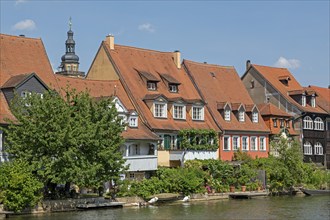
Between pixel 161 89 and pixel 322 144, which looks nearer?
pixel 161 89

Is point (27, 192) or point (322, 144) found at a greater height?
point (322, 144)

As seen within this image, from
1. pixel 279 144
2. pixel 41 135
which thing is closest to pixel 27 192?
pixel 41 135

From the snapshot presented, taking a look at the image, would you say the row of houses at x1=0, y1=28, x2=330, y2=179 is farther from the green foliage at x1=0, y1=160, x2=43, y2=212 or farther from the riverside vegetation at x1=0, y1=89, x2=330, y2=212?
the green foliage at x1=0, y1=160, x2=43, y2=212

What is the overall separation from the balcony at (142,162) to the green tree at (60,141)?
674cm

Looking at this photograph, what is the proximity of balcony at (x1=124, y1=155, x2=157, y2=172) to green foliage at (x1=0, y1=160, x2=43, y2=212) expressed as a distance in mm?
11568

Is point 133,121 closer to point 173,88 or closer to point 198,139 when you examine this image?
point 198,139

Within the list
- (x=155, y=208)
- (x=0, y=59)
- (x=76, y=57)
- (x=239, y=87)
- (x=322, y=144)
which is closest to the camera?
(x=155, y=208)

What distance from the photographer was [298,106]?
75.2m

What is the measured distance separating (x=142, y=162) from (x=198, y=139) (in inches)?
346

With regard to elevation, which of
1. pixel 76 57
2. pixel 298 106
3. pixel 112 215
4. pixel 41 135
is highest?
pixel 76 57

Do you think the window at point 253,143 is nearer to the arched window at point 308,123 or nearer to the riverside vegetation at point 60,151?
the arched window at point 308,123

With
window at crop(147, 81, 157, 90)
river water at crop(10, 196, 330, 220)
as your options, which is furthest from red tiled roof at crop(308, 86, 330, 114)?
river water at crop(10, 196, 330, 220)

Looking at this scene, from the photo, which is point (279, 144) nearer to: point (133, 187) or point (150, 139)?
point (150, 139)

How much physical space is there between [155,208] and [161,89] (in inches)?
704
